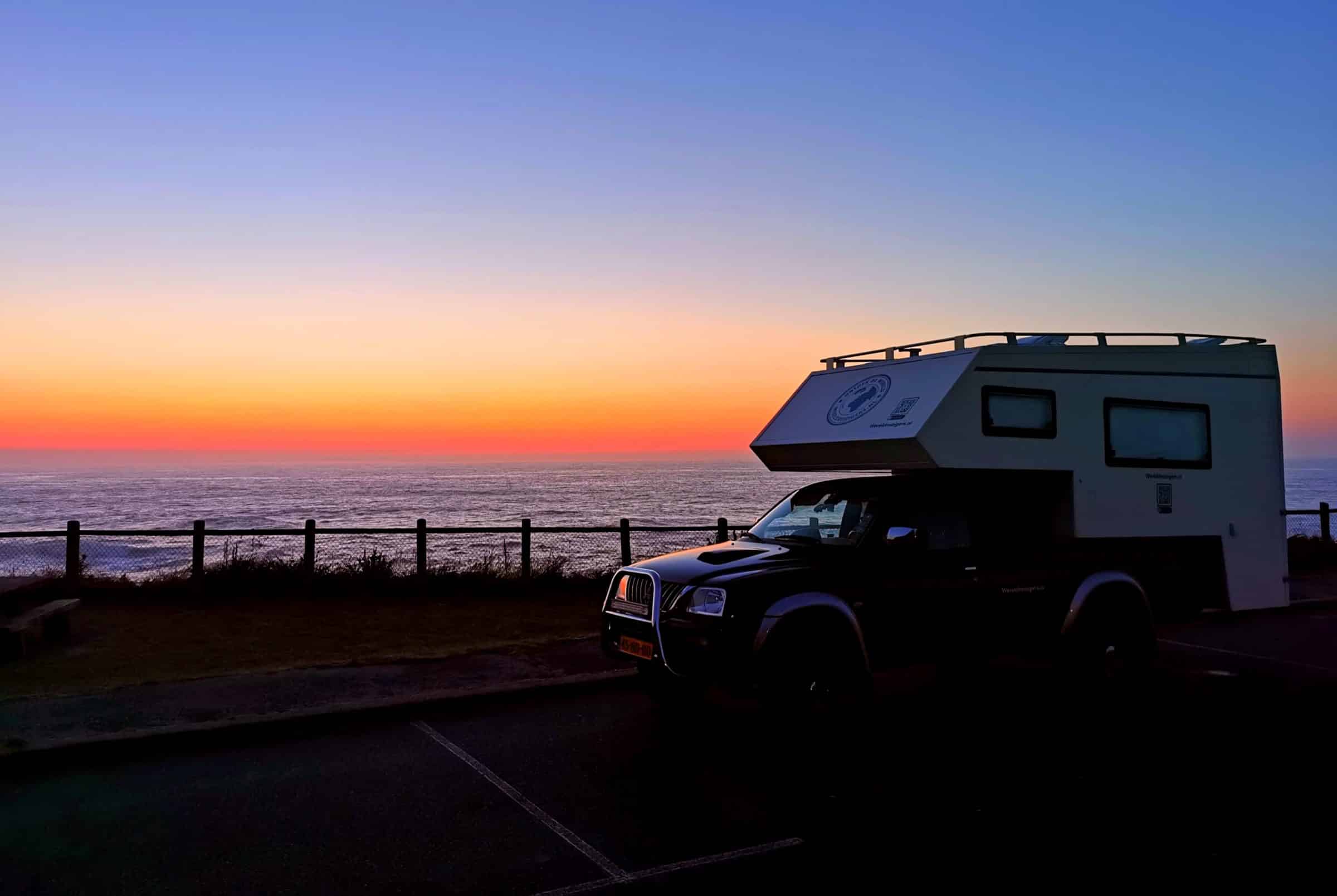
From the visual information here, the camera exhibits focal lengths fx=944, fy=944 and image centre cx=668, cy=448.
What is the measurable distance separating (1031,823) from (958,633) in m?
2.89

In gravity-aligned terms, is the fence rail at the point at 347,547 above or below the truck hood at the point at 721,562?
below

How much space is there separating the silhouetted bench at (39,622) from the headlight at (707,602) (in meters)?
6.95

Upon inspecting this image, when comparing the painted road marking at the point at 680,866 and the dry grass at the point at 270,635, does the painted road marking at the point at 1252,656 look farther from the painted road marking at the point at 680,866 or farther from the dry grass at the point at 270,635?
the painted road marking at the point at 680,866

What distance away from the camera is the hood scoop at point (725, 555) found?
7.36m

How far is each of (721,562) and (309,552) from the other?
854 cm

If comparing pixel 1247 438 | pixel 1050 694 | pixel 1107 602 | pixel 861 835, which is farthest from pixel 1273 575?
pixel 861 835

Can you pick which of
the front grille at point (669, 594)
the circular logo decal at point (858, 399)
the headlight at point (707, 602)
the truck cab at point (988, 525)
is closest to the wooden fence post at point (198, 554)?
the truck cab at point (988, 525)

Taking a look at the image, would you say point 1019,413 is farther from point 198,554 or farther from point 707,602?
point 198,554

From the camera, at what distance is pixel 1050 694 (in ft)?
27.4

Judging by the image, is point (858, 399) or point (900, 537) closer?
point (900, 537)

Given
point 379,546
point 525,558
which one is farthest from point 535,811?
point 379,546

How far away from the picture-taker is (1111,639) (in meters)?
8.62

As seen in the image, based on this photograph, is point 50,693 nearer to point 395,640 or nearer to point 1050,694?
point 395,640

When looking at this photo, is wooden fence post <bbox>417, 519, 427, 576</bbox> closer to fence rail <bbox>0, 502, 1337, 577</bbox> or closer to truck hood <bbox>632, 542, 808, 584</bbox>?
fence rail <bbox>0, 502, 1337, 577</bbox>
